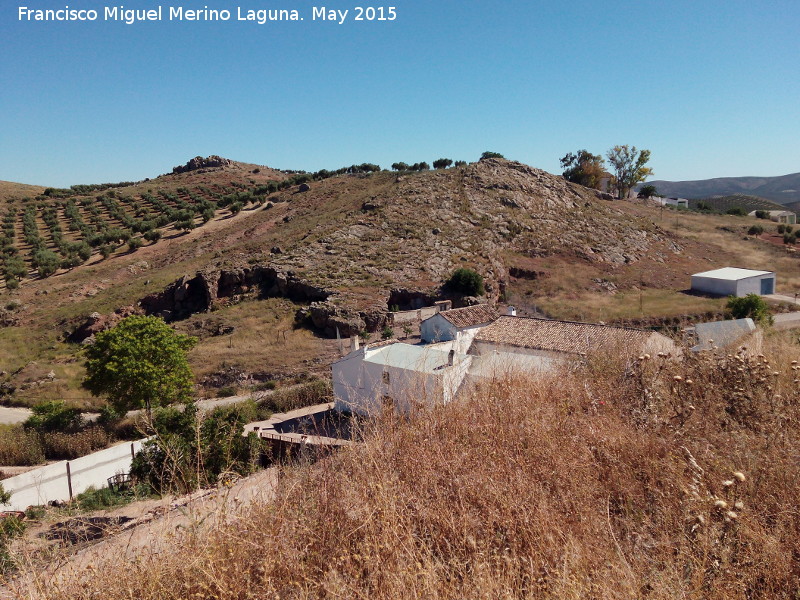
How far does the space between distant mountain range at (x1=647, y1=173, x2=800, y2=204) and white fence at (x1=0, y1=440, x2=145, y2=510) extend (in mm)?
158194

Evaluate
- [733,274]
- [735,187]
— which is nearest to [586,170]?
[733,274]

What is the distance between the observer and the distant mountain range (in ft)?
480

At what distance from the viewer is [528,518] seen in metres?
2.95

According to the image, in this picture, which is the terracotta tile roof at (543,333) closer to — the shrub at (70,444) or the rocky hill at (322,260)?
the rocky hill at (322,260)

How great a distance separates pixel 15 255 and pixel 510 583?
5163cm

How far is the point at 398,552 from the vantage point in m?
2.75

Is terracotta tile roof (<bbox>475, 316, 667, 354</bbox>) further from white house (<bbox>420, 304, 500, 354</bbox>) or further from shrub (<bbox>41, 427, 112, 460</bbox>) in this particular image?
shrub (<bbox>41, 427, 112, 460</bbox>)

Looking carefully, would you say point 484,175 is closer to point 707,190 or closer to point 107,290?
point 107,290

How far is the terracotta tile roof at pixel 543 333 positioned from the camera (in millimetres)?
17312

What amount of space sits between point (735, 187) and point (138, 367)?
187 m

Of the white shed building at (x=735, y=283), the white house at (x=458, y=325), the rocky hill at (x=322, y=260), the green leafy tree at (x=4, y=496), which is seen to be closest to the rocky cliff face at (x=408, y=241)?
the rocky hill at (x=322, y=260)

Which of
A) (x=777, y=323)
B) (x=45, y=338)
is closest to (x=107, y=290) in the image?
(x=45, y=338)

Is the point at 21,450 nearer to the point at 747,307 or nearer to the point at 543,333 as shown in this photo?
the point at 543,333

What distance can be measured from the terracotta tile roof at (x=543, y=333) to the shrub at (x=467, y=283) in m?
8.19
